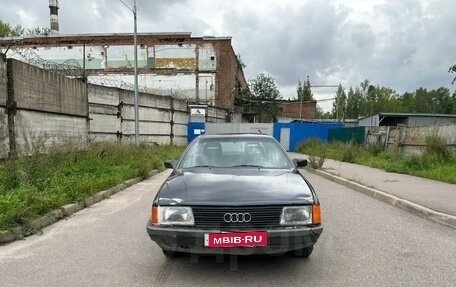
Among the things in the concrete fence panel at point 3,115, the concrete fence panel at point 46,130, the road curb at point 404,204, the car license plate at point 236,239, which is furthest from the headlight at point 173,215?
the concrete fence panel at point 3,115

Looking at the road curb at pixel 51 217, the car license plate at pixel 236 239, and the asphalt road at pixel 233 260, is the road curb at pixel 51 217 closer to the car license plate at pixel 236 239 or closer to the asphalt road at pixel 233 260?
the asphalt road at pixel 233 260

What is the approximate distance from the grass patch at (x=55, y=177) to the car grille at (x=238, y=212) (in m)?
3.41

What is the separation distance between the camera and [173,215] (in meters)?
4.03

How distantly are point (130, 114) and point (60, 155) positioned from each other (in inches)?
527

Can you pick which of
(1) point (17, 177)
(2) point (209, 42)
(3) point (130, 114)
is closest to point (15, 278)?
(1) point (17, 177)

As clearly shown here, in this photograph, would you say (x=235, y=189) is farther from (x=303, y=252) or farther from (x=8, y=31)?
(x=8, y=31)

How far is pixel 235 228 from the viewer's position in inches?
151

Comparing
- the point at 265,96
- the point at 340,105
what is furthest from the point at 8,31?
the point at 340,105

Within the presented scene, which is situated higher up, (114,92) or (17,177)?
(114,92)

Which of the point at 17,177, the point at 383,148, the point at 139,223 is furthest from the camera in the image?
the point at 383,148

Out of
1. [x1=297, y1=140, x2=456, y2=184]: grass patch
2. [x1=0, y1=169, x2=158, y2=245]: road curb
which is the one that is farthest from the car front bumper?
[x1=297, y1=140, x2=456, y2=184]: grass patch

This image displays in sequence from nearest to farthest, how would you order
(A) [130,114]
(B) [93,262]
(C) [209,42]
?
(B) [93,262] < (A) [130,114] < (C) [209,42]

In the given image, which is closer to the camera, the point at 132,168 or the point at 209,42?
the point at 132,168

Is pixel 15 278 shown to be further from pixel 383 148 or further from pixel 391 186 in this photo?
pixel 383 148
